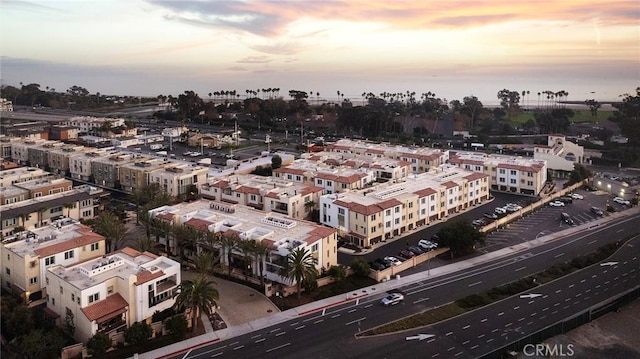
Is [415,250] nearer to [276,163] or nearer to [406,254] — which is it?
[406,254]

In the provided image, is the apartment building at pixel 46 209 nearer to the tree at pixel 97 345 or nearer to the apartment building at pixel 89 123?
the tree at pixel 97 345

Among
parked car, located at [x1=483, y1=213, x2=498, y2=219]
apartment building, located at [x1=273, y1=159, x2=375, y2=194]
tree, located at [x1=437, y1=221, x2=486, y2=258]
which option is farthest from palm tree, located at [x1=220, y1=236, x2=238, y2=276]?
parked car, located at [x1=483, y1=213, x2=498, y2=219]

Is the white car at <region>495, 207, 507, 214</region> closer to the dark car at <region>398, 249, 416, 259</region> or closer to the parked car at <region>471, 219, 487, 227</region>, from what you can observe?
the parked car at <region>471, 219, 487, 227</region>

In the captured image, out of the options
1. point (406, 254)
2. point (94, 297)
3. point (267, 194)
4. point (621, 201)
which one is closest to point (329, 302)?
point (406, 254)

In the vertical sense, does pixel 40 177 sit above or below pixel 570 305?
above

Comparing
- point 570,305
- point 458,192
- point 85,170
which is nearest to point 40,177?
point 85,170

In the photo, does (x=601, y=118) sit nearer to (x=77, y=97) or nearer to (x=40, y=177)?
(x=40, y=177)
